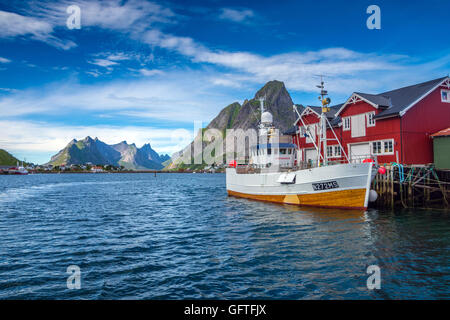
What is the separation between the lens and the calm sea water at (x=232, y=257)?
998 centimetres

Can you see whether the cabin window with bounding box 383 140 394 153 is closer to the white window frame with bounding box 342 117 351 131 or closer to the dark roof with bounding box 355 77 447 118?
the dark roof with bounding box 355 77 447 118

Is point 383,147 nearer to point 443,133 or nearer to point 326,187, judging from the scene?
point 443,133

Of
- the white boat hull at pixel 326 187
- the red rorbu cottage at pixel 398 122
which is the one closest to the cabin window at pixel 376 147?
the red rorbu cottage at pixel 398 122

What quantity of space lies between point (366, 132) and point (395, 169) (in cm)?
711

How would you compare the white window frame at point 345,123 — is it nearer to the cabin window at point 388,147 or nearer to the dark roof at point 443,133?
the cabin window at point 388,147

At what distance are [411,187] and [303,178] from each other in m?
11.4

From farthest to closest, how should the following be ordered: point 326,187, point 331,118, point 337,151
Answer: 1. point 331,118
2. point 337,151
3. point 326,187

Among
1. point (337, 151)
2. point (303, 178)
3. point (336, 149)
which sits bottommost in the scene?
point (303, 178)

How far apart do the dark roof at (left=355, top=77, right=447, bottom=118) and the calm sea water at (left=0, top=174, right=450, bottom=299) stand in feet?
45.9

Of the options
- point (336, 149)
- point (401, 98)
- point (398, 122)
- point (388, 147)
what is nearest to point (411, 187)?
point (388, 147)

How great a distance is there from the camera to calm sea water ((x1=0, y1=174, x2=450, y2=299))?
9.98m

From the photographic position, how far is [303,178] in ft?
88.5

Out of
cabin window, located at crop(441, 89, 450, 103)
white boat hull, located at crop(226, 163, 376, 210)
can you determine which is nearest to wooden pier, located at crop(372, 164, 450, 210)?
white boat hull, located at crop(226, 163, 376, 210)
